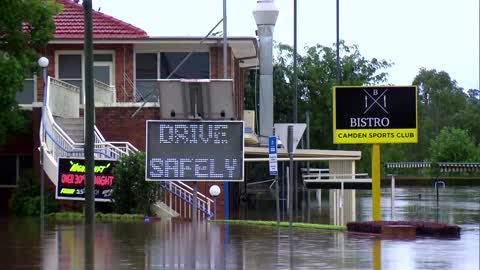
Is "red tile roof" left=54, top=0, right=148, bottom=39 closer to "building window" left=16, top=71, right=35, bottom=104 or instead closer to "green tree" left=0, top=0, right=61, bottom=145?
"building window" left=16, top=71, right=35, bottom=104

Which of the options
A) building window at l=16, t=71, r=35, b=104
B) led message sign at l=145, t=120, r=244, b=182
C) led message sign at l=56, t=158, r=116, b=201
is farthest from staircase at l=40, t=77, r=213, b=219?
led message sign at l=145, t=120, r=244, b=182

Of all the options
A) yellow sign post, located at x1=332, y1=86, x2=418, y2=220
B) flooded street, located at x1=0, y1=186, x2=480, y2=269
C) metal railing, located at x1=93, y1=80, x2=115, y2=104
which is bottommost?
flooded street, located at x1=0, y1=186, x2=480, y2=269

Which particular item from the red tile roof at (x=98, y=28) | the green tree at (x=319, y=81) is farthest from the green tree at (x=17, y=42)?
the green tree at (x=319, y=81)

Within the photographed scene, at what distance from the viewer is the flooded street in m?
15.3

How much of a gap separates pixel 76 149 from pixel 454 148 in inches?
1632

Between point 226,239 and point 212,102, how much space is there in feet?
9.42

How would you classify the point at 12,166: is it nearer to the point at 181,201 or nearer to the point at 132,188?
the point at 181,201

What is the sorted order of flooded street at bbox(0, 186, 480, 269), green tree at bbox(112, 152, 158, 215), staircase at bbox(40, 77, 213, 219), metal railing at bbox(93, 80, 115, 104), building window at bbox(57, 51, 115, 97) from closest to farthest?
flooded street at bbox(0, 186, 480, 269) < green tree at bbox(112, 152, 158, 215) < staircase at bbox(40, 77, 213, 219) < metal railing at bbox(93, 80, 115, 104) < building window at bbox(57, 51, 115, 97)

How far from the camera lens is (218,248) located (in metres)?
18.0

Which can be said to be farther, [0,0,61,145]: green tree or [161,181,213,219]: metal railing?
[161,181,213,219]: metal railing

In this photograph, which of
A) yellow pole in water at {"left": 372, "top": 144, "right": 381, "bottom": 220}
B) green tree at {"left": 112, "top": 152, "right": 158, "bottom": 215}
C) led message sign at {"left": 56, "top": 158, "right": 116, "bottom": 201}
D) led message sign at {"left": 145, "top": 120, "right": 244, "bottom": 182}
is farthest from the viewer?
led message sign at {"left": 56, "top": 158, "right": 116, "bottom": 201}

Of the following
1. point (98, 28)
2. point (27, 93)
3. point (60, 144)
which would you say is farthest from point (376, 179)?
point (27, 93)

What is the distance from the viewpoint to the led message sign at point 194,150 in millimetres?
20078

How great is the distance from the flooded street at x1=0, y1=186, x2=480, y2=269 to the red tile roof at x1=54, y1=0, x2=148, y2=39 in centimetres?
1386
